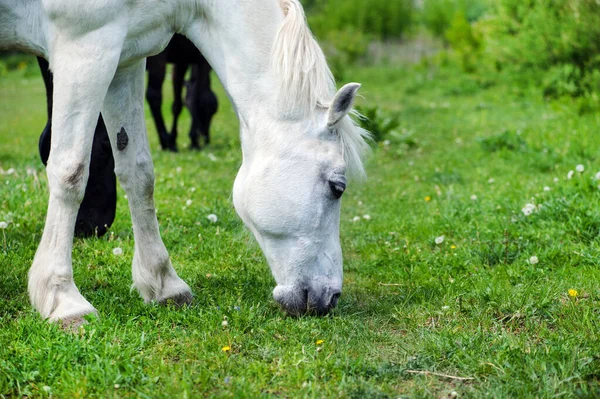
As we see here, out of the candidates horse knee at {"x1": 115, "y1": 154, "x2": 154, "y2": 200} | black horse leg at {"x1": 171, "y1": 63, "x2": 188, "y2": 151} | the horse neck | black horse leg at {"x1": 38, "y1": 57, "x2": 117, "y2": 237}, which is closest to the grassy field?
black horse leg at {"x1": 38, "y1": 57, "x2": 117, "y2": 237}

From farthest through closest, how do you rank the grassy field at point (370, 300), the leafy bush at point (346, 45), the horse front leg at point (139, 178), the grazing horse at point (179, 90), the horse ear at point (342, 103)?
the leafy bush at point (346, 45), the grazing horse at point (179, 90), the horse front leg at point (139, 178), the horse ear at point (342, 103), the grassy field at point (370, 300)

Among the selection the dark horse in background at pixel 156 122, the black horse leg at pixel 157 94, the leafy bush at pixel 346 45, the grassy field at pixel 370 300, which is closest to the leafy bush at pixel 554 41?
the grassy field at pixel 370 300

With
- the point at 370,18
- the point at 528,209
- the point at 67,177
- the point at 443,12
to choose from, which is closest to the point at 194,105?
the point at 528,209

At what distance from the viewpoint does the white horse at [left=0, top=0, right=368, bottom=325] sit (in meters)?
2.96

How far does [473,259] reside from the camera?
13.2 feet

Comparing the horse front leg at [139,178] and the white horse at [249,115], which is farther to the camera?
the horse front leg at [139,178]

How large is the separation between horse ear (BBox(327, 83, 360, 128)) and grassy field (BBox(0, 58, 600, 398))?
854 mm

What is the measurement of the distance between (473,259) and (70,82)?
2.42 metres

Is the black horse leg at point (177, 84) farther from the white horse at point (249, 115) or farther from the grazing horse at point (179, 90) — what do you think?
the white horse at point (249, 115)

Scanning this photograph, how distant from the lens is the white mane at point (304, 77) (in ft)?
9.89

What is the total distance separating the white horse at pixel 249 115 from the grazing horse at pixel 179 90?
16.2 feet

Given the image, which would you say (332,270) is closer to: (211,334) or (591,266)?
(211,334)

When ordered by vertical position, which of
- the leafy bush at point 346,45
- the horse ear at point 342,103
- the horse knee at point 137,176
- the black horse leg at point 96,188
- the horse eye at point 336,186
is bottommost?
the leafy bush at point 346,45

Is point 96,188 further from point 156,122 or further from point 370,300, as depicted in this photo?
point 156,122
